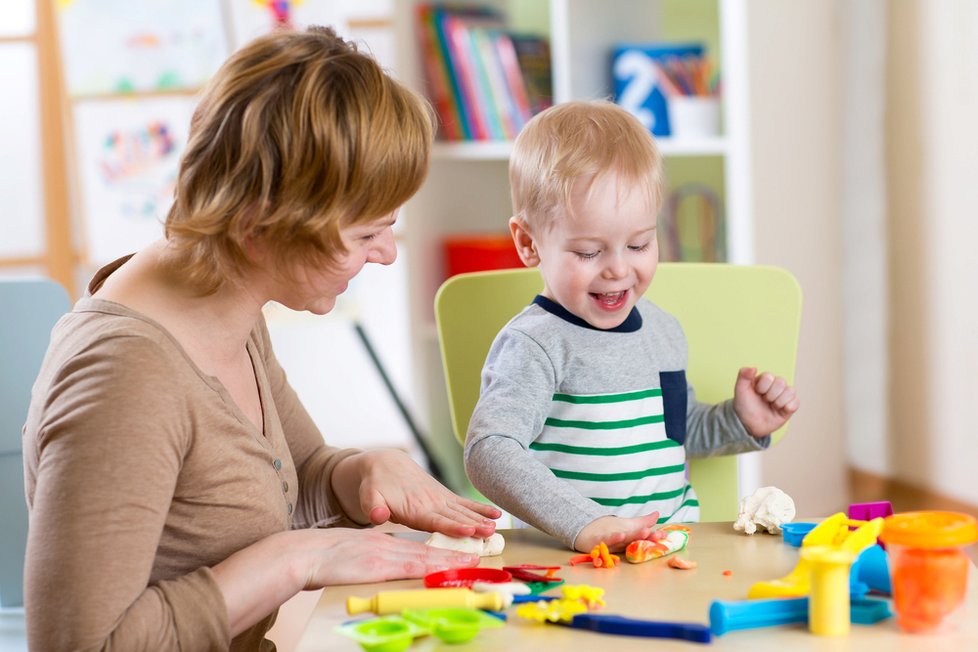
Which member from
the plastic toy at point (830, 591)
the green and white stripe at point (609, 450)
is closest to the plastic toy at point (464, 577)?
the plastic toy at point (830, 591)

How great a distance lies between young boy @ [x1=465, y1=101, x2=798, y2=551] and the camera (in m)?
1.22

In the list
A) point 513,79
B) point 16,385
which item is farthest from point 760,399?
point 513,79

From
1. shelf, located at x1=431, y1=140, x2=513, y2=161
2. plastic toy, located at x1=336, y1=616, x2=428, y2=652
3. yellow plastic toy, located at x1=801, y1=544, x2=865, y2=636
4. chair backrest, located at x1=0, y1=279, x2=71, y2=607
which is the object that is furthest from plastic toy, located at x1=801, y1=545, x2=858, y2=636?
shelf, located at x1=431, y1=140, x2=513, y2=161

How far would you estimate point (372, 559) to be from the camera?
0.91 metres

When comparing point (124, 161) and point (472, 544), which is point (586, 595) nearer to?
point (472, 544)

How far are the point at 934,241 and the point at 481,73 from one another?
3.79ft

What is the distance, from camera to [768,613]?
2.52 feet

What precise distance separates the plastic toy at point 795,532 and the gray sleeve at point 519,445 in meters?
0.15

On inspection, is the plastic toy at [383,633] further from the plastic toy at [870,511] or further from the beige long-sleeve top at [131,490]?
the plastic toy at [870,511]

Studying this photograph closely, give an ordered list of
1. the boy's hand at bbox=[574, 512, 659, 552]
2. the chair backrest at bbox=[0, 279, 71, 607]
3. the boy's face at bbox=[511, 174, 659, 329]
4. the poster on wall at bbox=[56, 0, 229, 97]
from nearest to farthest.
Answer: the boy's hand at bbox=[574, 512, 659, 552], the boy's face at bbox=[511, 174, 659, 329], the chair backrest at bbox=[0, 279, 71, 607], the poster on wall at bbox=[56, 0, 229, 97]

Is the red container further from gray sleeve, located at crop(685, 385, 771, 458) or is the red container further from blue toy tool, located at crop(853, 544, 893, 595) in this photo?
blue toy tool, located at crop(853, 544, 893, 595)

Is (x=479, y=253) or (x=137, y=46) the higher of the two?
(x=137, y=46)

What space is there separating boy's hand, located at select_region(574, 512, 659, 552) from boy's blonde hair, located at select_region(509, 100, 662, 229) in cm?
37

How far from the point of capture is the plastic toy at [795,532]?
944mm
